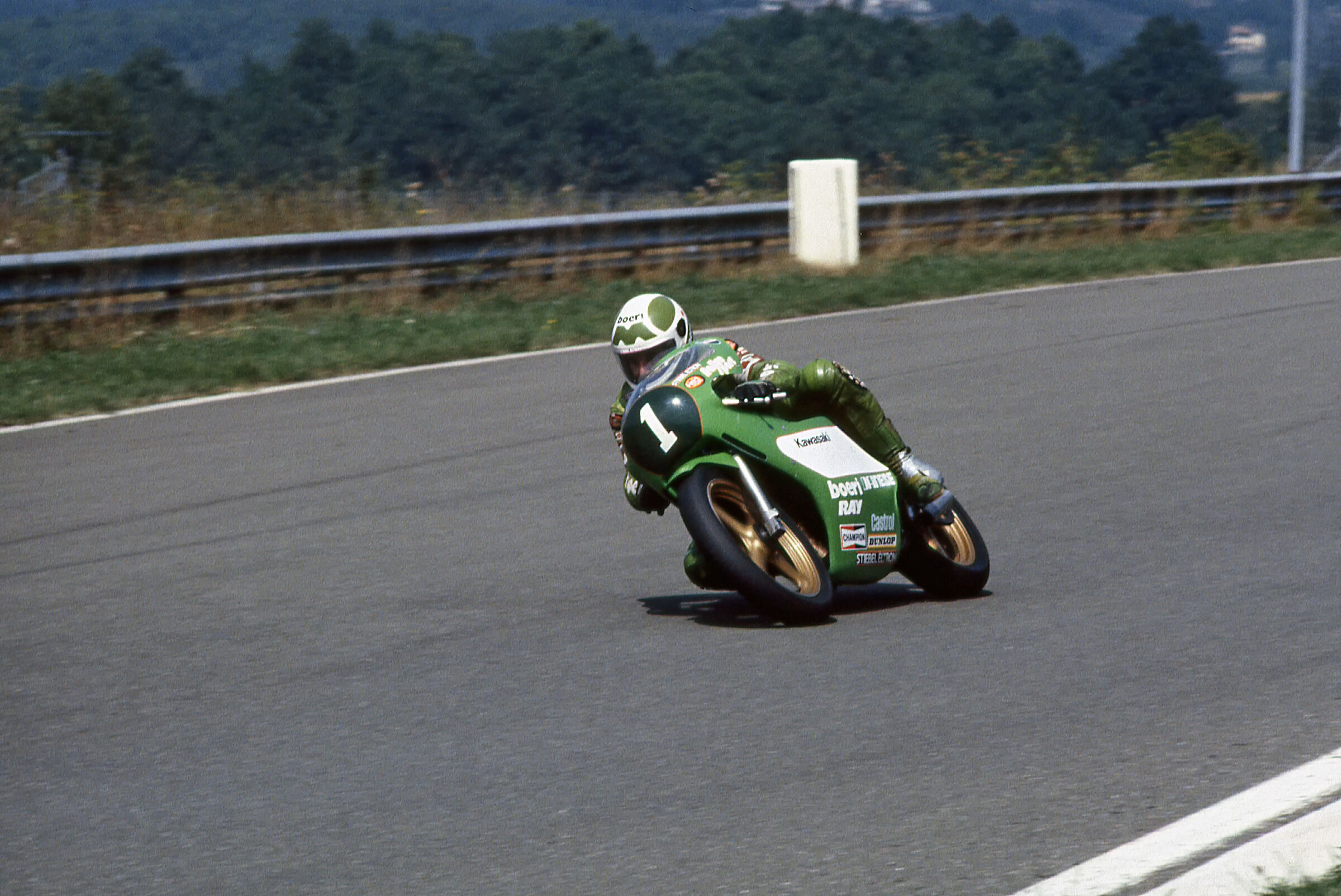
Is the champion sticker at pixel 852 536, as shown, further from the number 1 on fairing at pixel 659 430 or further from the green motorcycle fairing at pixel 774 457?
the number 1 on fairing at pixel 659 430

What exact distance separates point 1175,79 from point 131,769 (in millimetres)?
69184

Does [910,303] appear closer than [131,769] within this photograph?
No

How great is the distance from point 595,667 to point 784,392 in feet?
3.71

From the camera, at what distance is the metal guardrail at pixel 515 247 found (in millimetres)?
14219

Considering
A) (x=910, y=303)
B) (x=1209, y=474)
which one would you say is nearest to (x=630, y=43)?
(x=910, y=303)

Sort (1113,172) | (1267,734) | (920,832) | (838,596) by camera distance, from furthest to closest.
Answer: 1. (1113,172)
2. (838,596)
3. (1267,734)
4. (920,832)

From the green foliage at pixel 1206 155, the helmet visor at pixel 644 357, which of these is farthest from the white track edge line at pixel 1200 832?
the green foliage at pixel 1206 155

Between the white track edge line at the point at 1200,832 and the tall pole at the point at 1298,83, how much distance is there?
91.1ft

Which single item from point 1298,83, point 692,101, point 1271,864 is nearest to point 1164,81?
point 692,101

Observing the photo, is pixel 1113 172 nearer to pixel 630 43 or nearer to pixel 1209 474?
pixel 1209 474

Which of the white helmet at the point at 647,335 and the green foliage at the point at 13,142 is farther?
the green foliage at the point at 13,142

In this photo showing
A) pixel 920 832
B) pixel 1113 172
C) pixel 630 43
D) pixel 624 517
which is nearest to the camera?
pixel 920 832

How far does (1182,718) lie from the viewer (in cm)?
491

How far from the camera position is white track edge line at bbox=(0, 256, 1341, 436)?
11.6m
